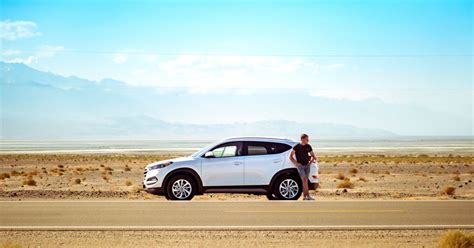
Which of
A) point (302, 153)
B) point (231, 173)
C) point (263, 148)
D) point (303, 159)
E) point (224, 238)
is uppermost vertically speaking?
point (263, 148)

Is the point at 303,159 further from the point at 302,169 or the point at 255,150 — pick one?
the point at 255,150

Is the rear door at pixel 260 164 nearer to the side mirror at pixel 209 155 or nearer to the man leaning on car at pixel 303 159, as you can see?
the man leaning on car at pixel 303 159

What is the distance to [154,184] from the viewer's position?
62.9ft

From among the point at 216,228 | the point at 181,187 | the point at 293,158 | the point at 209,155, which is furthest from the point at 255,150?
the point at 216,228

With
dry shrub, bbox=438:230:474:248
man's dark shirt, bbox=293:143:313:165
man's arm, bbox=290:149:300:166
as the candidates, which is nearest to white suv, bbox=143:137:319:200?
man's arm, bbox=290:149:300:166

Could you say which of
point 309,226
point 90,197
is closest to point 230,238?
point 309,226

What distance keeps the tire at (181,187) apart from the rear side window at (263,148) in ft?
6.04

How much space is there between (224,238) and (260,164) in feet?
21.5

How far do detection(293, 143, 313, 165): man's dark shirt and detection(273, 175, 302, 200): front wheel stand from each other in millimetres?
636

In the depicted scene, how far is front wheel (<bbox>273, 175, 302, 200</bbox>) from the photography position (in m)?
19.3

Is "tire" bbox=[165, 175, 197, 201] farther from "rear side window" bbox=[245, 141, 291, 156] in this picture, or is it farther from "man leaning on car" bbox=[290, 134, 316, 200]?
"man leaning on car" bbox=[290, 134, 316, 200]

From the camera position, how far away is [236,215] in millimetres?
15711

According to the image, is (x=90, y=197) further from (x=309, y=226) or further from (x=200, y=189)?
(x=309, y=226)

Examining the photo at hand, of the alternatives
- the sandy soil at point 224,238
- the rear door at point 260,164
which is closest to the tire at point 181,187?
the rear door at point 260,164
